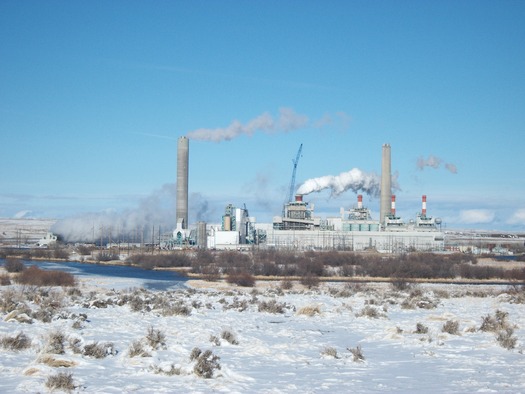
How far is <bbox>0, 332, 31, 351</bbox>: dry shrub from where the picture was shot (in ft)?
37.9

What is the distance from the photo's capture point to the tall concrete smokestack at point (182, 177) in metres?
109

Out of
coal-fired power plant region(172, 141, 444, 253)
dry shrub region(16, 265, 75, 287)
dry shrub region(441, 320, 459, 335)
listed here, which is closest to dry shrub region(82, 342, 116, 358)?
dry shrub region(441, 320, 459, 335)

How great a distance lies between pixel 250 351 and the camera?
13016 millimetres

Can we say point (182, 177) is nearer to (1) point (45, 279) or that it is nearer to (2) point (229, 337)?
(1) point (45, 279)

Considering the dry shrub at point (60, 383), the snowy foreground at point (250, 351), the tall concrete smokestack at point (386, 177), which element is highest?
the tall concrete smokestack at point (386, 177)

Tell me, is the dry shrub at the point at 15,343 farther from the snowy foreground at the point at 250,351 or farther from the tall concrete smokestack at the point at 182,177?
the tall concrete smokestack at the point at 182,177

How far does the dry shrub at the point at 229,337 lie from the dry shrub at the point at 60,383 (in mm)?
5236

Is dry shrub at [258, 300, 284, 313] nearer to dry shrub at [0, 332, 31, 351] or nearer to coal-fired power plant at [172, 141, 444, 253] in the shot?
dry shrub at [0, 332, 31, 351]

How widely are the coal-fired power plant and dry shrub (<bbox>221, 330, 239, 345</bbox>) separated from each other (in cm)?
8908

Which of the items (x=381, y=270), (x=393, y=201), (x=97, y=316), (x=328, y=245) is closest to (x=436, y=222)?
(x=393, y=201)

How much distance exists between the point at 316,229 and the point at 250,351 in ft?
329

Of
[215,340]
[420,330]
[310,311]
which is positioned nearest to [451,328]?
[420,330]

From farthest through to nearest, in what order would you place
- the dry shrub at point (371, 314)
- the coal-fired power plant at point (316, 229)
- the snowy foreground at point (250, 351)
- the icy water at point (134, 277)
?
the coal-fired power plant at point (316, 229) < the icy water at point (134, 277) < the dry shrub at point (371, 314) < the snowy foreground at point (250, 351)

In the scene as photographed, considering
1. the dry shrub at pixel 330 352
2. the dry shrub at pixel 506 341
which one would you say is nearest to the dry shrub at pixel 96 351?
the dry shrub at pixel 330 352
